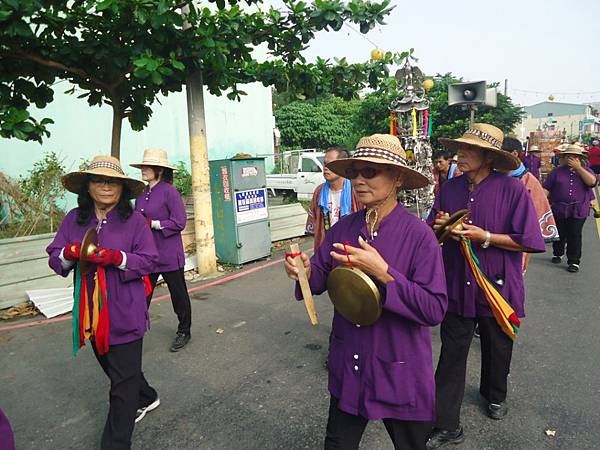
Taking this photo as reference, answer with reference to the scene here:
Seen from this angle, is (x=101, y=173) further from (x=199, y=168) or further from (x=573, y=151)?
(x=573, y=151)

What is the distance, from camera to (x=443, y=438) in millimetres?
2900

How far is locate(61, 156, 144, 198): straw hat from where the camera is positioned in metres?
2.73

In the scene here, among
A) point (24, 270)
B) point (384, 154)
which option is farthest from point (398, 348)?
point (24, 270)

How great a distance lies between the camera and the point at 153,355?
173 inches

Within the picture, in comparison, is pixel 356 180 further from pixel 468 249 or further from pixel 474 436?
pixel 474 436

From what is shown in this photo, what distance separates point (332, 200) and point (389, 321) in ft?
7.05

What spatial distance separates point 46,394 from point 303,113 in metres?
25.2

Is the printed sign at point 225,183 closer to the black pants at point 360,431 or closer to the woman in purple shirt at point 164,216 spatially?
the woman in purple shirt at point 164,216

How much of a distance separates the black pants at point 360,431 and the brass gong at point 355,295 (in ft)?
1.60

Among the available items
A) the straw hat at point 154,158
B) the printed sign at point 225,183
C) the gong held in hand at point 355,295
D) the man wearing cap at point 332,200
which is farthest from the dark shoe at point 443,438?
the printed sign at point 225,183

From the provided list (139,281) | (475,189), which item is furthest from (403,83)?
(139,281)

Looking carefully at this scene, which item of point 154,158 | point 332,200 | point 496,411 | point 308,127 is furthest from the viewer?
point 308,127

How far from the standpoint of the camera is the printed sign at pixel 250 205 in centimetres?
769

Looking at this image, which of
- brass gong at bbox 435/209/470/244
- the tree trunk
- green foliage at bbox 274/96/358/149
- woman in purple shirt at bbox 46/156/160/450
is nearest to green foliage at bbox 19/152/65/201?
the tree trunk
